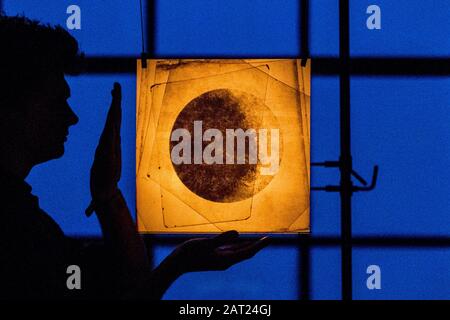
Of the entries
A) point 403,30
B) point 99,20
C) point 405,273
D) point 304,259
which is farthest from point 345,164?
point 99,20

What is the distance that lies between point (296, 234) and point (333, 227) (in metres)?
0.16

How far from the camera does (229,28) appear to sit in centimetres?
269

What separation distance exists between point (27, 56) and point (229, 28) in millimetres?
1031

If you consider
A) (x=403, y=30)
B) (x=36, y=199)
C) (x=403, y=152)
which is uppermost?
(x=403, y=30)

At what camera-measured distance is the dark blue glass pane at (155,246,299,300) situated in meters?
2.58

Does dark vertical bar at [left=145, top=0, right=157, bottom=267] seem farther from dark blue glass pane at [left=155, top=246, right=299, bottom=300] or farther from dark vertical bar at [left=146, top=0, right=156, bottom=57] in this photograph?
dark blue glass pane at [left=155, top=246, right=299, bottom=300]

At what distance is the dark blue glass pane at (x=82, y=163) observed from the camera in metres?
2.61

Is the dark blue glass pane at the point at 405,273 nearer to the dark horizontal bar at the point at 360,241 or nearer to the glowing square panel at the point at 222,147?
the dark horizontal bar at the point at 360,241

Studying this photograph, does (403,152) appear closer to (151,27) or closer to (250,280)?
(250,280)
